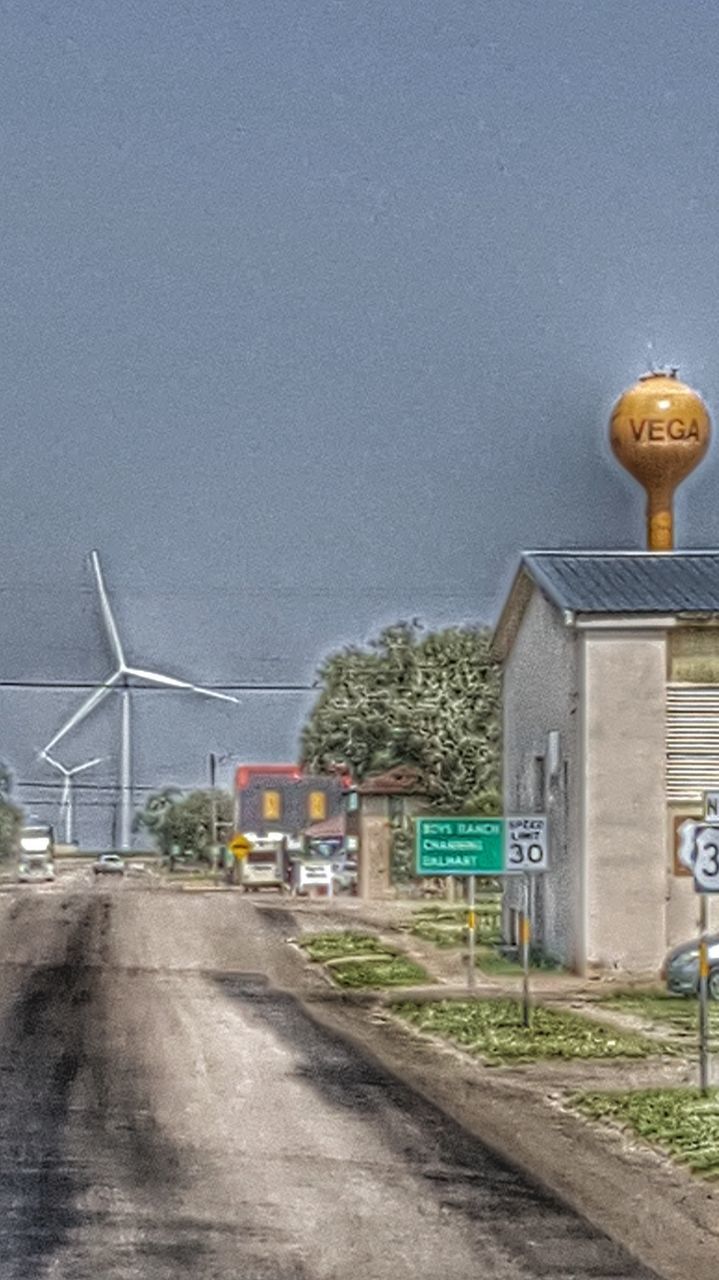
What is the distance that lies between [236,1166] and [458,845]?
18314 millimetres

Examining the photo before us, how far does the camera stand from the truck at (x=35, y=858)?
465ft

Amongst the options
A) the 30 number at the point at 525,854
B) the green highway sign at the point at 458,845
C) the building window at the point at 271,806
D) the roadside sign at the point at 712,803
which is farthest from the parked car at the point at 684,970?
the building window at the point at 271,806

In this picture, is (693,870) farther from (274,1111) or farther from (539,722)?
(539,722)

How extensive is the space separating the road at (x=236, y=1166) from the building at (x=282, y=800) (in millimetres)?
95345

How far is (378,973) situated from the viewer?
1692 inches

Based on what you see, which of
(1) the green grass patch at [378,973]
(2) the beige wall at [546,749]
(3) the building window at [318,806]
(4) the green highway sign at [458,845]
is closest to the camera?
(4) the green highway sign at [458,845]

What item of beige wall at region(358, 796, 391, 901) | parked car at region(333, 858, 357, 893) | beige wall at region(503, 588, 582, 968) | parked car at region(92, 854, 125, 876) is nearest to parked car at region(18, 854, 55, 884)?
parked car at region(92, 854, 125, 876)

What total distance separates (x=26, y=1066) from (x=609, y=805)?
57.1 ft

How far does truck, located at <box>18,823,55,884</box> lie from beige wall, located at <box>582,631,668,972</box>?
100 m

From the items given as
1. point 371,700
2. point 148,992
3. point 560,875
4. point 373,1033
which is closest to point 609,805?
point 560,875

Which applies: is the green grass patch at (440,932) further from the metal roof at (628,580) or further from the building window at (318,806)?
the building window at (318,806)

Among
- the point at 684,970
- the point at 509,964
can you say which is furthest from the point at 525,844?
the point at 509,964

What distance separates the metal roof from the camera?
42.0 metres

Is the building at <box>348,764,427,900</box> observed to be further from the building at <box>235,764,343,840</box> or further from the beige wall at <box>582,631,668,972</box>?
the beige wall at <box>582,631,668,972</box>
